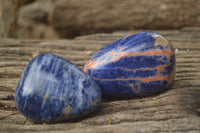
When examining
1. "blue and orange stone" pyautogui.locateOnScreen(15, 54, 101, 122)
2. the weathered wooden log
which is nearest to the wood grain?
"blue and orange stone" pyautogui.locateOnScreen(15, 54, 101, 122)

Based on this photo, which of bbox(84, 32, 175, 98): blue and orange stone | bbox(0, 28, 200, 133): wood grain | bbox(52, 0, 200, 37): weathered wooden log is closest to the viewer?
bbox(0, 28, 200, 133): wood grain

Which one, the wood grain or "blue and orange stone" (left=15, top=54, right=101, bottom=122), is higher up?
"blue and orange stone" (left=15, top=54, right=101, bottom=122)

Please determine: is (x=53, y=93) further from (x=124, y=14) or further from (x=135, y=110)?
(x=124, y=14)

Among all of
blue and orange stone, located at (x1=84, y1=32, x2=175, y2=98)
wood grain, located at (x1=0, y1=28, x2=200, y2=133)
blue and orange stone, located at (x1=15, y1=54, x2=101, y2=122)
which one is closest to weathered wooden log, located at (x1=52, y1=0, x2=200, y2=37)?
wood grain, located at (x1=0, y1=28, x2=200, y2=133)

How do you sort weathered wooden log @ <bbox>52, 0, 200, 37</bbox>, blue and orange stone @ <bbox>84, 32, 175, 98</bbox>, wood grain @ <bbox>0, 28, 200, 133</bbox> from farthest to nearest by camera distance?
1. weathered wooden log @ <bbox>52, 0, 200, 37</bbox>
2. blue and orange stone @ <bbox>84, 32, 175, 98</bbox>
3. wood grain @ <bbox>0, 28, 200, 133</bbox>

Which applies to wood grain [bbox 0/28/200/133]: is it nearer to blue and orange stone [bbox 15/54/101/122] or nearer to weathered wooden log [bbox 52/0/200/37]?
blue and orange stone [bbox 15/54/101/122]

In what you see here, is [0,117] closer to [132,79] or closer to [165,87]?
[132,79]

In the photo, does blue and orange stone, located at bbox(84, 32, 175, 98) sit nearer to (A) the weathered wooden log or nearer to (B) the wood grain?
(B) the wood grain

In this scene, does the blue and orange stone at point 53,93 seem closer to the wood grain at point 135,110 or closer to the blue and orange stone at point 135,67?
the wood grain at point 135,110

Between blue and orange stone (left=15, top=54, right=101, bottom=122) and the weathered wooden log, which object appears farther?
the weathered wooden log
